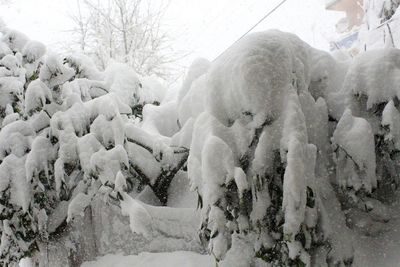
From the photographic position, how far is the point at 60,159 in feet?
10.2

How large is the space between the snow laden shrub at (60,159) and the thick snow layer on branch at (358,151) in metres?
1.16

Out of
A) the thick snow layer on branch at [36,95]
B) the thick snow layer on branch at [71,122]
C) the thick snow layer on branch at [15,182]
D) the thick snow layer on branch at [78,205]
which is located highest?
the thick snow layer on branch at [36,95]

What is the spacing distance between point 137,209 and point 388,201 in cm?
142

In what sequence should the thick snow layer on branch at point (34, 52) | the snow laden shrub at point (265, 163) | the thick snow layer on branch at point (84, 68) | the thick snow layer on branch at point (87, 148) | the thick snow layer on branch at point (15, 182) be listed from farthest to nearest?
the thick snow layer on branch at point (84, 68), the thick snow layer on branch at point (34, 52), the thick snow layer on branch at point (15, 182), the thick snow layer on branch at point (87, 148), the snow laden shrub at point (265, 163)

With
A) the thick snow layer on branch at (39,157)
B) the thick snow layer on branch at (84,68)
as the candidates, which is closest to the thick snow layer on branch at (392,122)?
the thick snow layer on branch at (39,157)

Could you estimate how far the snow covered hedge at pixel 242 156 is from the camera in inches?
89.4

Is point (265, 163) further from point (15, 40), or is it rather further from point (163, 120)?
point (15, 40)

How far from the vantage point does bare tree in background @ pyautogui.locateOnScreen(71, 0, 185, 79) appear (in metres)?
17.5

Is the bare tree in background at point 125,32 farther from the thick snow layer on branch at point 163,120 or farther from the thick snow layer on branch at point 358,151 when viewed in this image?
the thick snow layer on branch at point 358,151

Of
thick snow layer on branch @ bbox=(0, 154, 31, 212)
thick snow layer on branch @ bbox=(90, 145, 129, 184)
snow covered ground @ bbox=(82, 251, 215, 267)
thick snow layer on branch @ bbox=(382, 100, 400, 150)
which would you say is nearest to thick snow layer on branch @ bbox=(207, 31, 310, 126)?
thick snow layer on branch @ bbox=(382, 100, 400, 150)

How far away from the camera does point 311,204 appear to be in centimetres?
227

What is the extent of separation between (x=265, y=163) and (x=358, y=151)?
1.64 feet

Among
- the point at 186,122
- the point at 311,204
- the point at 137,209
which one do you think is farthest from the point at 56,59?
the point at 311,204

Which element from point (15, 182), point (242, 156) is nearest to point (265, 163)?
point (242, 156)
